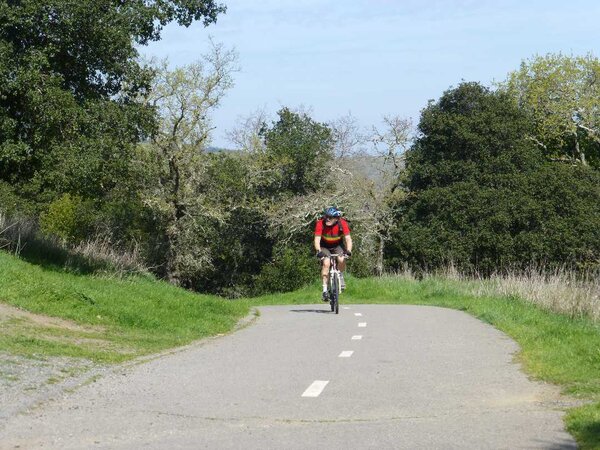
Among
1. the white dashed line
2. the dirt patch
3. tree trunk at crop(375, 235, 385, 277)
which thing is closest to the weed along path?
the white dashed line

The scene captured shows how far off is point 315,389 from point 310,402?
0.71 metres

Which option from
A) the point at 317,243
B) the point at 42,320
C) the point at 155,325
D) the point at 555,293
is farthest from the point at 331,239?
the point at 42,320

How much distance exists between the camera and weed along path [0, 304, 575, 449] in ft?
21.7

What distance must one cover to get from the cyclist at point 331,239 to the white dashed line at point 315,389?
371 inches

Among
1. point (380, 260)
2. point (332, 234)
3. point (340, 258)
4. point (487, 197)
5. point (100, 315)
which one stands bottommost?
point (380, 260)

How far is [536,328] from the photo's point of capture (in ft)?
49.0

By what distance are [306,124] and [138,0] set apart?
30.5 m

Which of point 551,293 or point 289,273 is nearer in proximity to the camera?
point 551,293

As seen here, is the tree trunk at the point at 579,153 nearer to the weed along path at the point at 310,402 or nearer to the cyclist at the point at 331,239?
the cyclist at the point at 331,239

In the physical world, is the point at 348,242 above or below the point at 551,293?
above

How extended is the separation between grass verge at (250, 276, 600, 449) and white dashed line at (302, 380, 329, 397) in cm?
234

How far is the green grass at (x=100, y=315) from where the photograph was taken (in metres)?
11.6

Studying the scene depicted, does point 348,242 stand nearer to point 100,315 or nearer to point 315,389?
point 100,315

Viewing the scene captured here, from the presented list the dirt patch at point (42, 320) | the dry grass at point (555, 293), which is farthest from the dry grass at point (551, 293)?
the dirt patch at point (42, 320)
